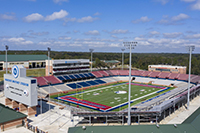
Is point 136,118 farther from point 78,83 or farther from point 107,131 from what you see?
point 78,83

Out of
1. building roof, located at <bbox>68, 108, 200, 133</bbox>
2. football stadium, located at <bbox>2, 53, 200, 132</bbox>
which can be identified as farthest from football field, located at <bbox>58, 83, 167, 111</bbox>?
building roof, located at <bbox>68, 108, 200, 133</bbox>

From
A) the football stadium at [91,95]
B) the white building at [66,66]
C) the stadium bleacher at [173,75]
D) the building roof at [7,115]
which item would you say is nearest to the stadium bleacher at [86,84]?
the football stadium at [91,95]

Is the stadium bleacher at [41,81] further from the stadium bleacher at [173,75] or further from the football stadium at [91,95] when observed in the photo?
the stadium bleacher at [173,75]

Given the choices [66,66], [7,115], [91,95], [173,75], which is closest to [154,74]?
[173,75]

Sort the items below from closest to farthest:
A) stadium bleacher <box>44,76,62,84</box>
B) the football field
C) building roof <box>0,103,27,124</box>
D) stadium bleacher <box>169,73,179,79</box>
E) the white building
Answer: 1. building roof <box>0,103,27,124</box>
2. the football field
3. stadium bleacher <box>44,76,62,84</box>
4. the white building
5. stadium bleacher <box>169,73,179,79</box>

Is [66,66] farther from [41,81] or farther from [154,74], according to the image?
[154,74]

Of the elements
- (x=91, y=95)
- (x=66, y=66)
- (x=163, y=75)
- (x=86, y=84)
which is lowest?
(x=91, y=95)

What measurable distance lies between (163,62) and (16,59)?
→ 10295 centimetres

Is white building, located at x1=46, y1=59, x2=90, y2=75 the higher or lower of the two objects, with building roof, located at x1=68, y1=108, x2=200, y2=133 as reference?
higher

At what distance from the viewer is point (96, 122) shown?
29.7m

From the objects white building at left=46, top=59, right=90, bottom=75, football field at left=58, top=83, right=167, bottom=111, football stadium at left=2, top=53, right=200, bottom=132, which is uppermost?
white building at left=46, top=59, right=90, bottom=75

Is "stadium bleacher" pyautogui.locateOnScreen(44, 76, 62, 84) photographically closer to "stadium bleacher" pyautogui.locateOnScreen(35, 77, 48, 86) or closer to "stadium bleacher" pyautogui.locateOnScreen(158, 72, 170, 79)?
"stadium bleacher" pyautogui.locateOnScreen(35, 77, 48, 86)

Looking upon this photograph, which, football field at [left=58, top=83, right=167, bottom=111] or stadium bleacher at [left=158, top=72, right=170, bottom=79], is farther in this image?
stadium bleacher at [left=158, top=72, right=170, bottom=79]

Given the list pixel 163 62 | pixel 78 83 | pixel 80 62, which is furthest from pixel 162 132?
pixel 163 62
